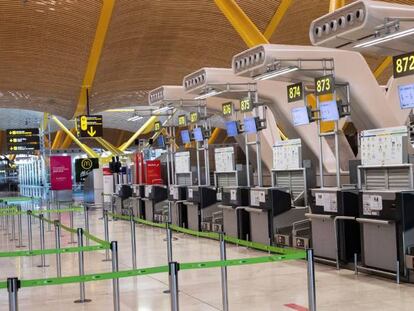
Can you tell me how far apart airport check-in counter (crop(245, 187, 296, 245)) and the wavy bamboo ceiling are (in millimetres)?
14767

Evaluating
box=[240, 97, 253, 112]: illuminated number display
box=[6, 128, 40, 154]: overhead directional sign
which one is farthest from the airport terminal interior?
box=[6, 128, 40, 154]: overhead directional sign

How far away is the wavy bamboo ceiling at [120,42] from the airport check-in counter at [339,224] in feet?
55.9

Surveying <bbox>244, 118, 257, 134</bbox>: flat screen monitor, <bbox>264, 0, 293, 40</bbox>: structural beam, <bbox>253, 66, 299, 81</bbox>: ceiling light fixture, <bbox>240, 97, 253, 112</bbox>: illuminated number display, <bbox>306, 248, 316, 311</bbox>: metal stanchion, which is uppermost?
<bbox>264, 0, 293, 40</bbox>: structural beam

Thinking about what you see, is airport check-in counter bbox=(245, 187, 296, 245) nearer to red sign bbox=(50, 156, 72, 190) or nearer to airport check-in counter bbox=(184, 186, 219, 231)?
airport check-in counter bbox=(184, 186, 219, 231)

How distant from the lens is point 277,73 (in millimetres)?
11945

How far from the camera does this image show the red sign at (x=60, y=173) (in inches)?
1395

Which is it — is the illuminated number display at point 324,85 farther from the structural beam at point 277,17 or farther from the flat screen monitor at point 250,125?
the structural beam at point 277,17

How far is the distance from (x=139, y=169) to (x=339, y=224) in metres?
12.2

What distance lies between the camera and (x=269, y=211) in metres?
12.7

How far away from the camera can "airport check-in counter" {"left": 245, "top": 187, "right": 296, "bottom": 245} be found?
1243 cm

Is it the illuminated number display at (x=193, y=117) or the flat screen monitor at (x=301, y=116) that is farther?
the illuminated number display at (x=193, y=117)

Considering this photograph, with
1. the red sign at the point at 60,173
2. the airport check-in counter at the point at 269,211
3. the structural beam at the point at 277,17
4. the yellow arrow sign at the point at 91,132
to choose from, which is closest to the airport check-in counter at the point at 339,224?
the airport check-in counter at the point at 269,211

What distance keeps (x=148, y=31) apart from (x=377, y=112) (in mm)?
18534

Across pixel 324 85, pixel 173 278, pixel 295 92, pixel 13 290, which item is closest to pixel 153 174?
pixel 295 92
